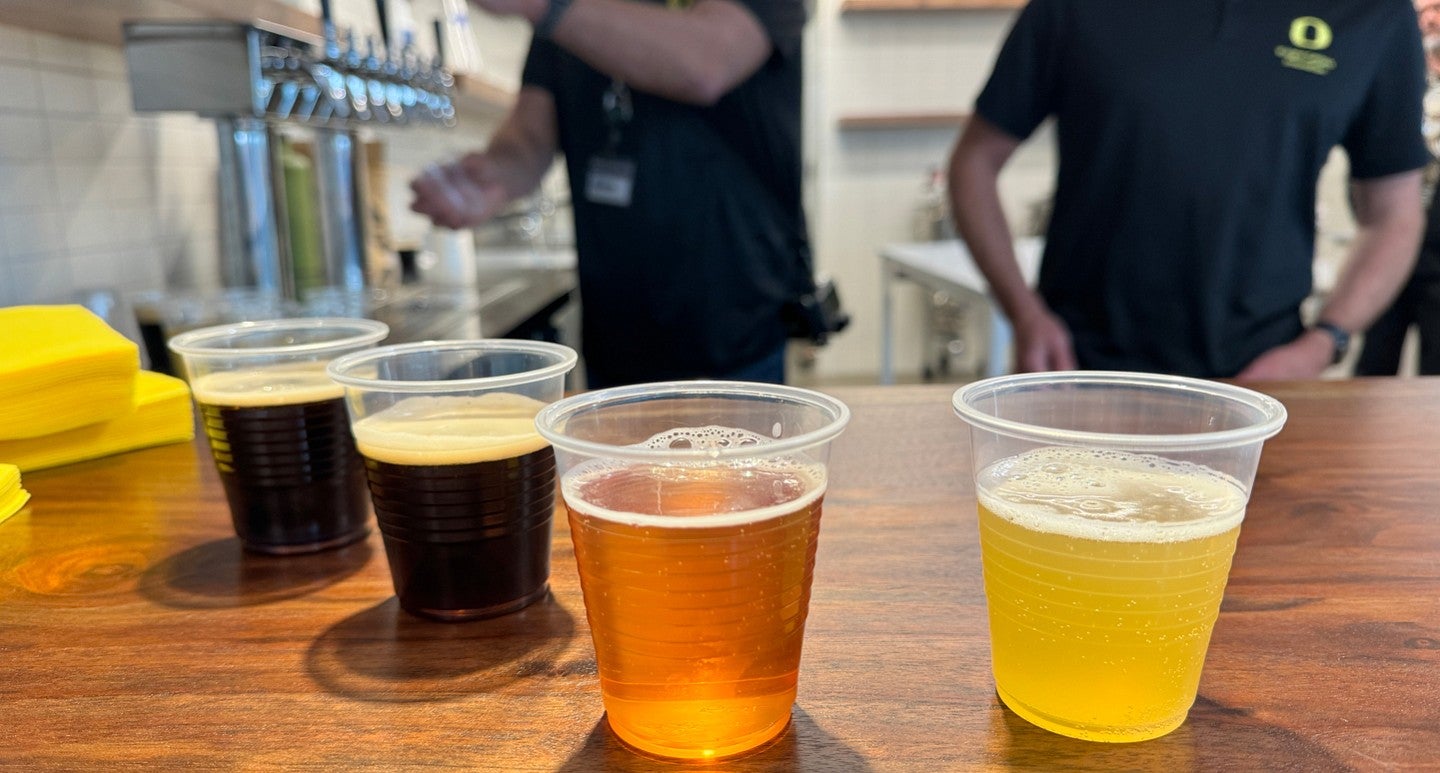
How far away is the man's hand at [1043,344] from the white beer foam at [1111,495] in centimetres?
134

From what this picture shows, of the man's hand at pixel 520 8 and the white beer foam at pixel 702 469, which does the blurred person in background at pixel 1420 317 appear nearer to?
the man's hand at pixel 520 8

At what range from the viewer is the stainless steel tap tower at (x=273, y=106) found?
6.18 feet

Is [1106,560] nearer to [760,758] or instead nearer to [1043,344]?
[760,758]

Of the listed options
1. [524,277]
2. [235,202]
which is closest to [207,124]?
[235,202]

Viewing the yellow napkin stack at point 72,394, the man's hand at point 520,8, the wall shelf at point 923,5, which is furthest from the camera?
the wall shelf at point 923,5

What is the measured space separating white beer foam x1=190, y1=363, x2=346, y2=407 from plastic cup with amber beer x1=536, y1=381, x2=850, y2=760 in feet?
1.04

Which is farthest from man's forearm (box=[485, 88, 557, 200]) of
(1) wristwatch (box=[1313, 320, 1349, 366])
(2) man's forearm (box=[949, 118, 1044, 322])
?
(1) wristwatch (box=[1313, 320, 1349, 366])

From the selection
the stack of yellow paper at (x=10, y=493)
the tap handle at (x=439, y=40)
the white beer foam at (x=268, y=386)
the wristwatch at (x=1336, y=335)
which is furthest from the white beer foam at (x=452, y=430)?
the tap handle at (x=439, y=40)

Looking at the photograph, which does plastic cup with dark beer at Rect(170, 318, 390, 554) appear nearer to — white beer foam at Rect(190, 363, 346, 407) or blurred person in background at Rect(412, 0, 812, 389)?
white beer foam at Rect(190, 363, 346, 407)

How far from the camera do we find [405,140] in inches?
146

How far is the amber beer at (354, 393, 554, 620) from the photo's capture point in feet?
2.09

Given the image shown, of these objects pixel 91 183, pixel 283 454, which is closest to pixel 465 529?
pixel 283 454

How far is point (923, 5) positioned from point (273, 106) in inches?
166

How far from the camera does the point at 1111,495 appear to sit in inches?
20.3
